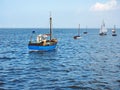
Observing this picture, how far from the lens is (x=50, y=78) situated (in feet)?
110

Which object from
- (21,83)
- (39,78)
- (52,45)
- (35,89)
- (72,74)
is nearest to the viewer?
(35,89)

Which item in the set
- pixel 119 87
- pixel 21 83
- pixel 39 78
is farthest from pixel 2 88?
pixel 119 87

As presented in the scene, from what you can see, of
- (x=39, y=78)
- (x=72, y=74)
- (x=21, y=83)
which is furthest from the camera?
(x=72, y=74)

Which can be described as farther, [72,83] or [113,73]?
[113,73]

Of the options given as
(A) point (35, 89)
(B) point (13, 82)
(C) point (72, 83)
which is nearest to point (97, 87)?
(C) point (72, 83)

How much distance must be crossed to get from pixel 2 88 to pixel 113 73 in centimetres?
1528

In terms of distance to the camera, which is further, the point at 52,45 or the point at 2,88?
the point at 52,45

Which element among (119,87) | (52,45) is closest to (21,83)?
(119,87)

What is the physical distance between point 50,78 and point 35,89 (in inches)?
235

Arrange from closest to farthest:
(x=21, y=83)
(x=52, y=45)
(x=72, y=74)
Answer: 1. (x=21, y=83)
2. (x=72, y=74)
3. (x=52, y=45)

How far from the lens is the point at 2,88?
92.3ft

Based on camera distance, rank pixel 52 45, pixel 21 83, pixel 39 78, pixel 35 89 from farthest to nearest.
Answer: pixel 52 45 < pixel 39 78 < pixel 21 83 < pixel 35 89

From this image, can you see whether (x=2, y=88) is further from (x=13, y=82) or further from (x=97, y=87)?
(x=97, y=87)

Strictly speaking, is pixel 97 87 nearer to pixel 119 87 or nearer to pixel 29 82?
pixel 119 87
